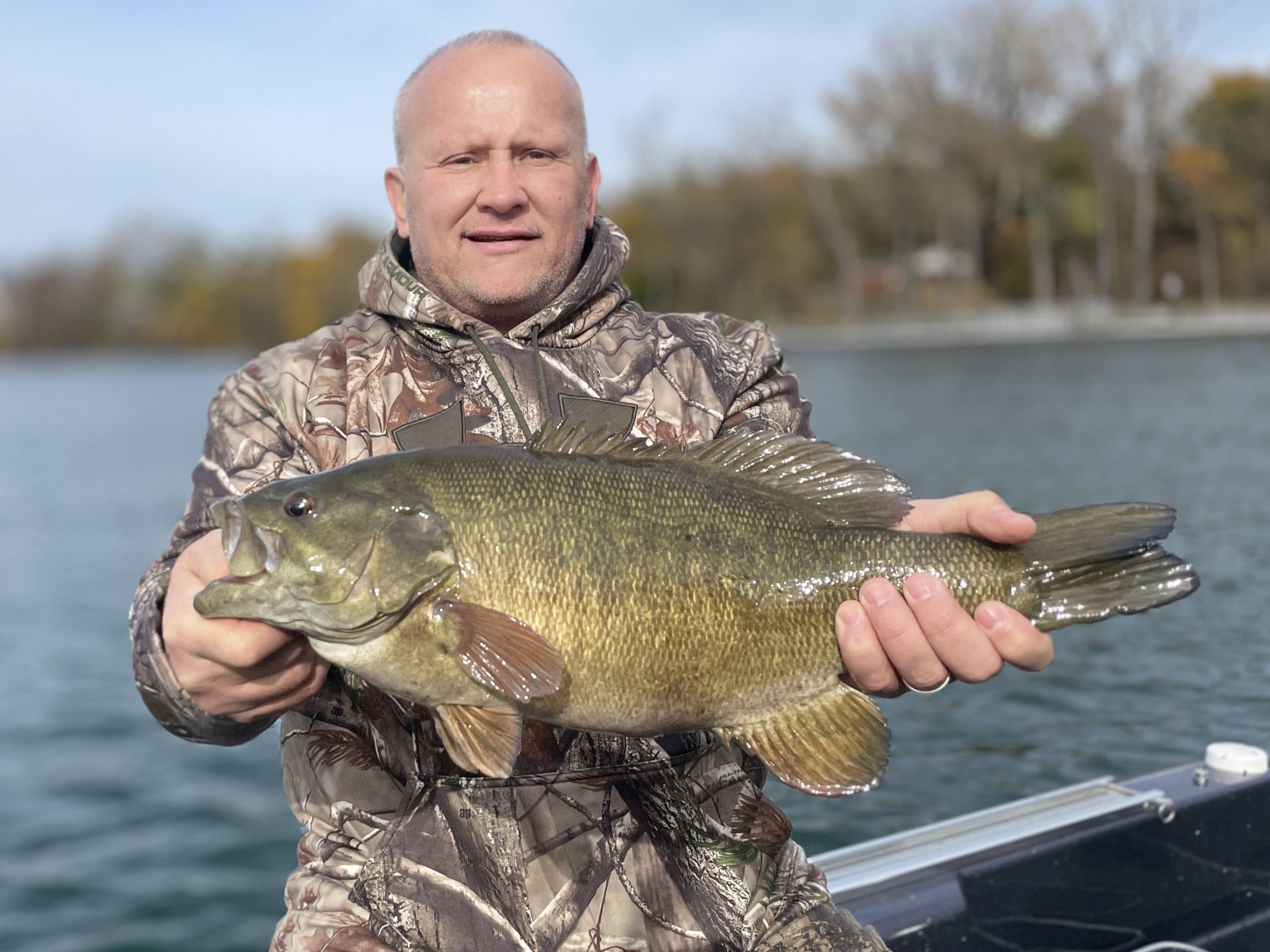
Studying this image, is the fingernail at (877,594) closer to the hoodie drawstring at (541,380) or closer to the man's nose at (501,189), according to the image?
the hoodie drawstring at (541,380)

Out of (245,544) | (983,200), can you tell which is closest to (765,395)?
(245,544)

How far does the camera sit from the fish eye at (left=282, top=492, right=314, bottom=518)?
8.20 ft

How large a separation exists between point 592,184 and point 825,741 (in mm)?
1954

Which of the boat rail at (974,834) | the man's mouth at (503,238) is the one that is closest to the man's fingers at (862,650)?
the boat rail at (974,834)

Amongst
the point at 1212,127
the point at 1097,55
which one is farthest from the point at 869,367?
the point at 1212,127

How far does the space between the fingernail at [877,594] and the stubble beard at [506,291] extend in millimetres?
1392

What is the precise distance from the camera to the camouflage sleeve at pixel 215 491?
2590 millimetres

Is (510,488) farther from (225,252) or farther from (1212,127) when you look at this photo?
(225,252)

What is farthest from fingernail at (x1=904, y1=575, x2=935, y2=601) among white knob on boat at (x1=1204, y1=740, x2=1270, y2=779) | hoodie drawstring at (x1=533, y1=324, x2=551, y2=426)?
A: white knob on boat at (x1=1204, y1=740, x2=1270, y2=779)

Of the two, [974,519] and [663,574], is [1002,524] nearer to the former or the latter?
[974,519]

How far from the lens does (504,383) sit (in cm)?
330

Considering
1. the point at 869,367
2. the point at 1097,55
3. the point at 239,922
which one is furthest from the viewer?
the point at 1097,55

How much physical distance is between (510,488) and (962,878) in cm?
225

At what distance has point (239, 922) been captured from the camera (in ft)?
23.2
